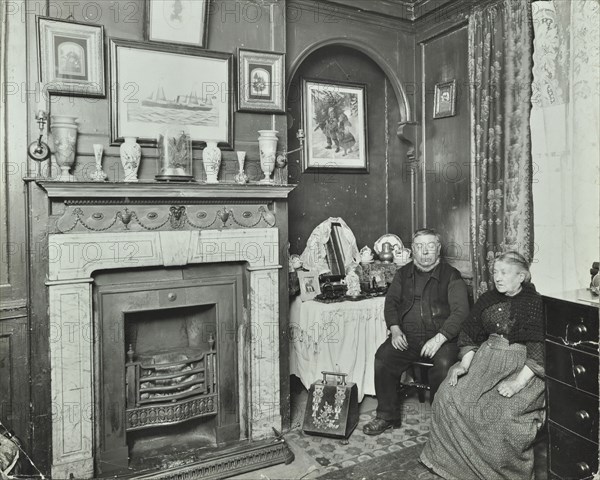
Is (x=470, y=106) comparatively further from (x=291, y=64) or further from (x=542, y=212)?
(x=291, y=64)

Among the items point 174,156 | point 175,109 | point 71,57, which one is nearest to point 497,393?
point 174,156

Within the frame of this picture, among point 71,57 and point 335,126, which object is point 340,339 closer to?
point 335,126

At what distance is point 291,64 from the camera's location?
12.8ft

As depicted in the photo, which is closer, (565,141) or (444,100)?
(565,141)

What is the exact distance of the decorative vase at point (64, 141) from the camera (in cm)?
283

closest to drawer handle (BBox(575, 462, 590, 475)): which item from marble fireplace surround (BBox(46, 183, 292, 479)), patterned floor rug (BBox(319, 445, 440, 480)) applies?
patterned floor rug (BBox(319, 445, 440, 480))

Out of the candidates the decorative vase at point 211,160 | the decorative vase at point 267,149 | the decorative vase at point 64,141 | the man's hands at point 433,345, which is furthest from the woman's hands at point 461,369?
the decorative vase at point 64,141

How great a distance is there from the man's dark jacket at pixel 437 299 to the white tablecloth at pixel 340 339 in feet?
0.59

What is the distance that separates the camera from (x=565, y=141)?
3.04 meters

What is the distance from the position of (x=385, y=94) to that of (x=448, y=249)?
5.28 ft

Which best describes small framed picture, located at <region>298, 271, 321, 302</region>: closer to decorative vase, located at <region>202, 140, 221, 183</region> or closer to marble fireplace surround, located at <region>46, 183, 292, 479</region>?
marble fireplace surround, located at <region>46, 183, 292, 479</region>

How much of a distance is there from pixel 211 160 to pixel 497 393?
223cm

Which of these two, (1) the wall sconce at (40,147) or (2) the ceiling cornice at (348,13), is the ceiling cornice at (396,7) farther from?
(1) the wall sconce at (40,147)

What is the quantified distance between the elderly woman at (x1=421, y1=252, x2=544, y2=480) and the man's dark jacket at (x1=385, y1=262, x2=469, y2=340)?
0.36 meters
